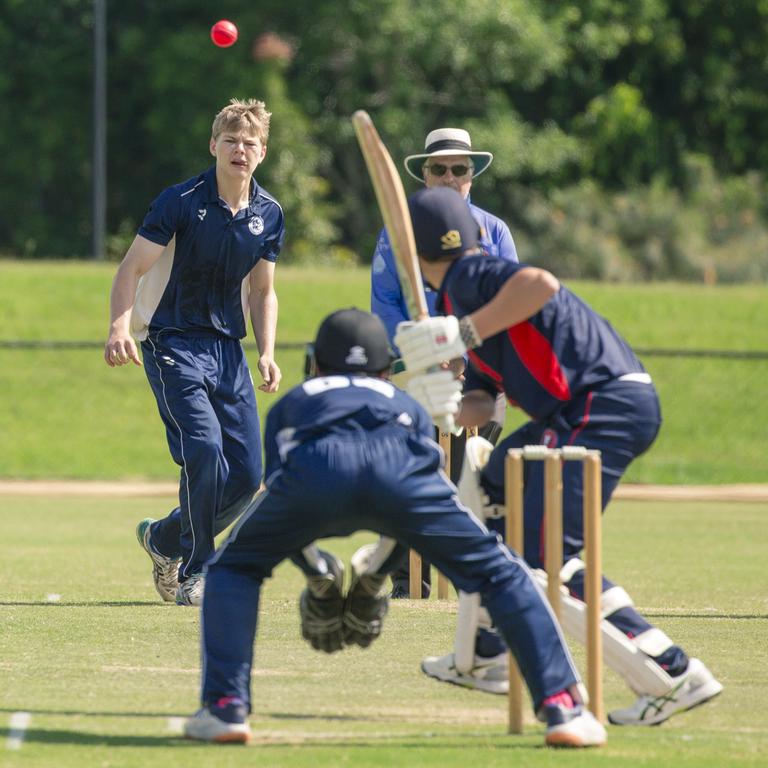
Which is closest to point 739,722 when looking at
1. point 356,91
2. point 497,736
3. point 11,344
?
point 497,736

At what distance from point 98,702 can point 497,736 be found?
1.47 m

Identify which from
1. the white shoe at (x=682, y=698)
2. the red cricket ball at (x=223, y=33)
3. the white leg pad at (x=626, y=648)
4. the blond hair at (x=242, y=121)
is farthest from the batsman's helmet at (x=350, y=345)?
the red cricket ball at (x=223, y=33)

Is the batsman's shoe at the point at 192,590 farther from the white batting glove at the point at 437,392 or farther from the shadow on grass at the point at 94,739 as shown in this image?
the white batting glove at the point at 437,392

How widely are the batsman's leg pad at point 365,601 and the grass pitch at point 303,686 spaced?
0.99 feet

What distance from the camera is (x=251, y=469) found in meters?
8.73

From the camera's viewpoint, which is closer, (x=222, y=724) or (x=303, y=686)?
(x=222, y=724)

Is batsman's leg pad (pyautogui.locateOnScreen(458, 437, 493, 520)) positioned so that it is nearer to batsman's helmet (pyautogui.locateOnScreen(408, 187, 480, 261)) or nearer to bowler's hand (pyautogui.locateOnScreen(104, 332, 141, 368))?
batsman's helmet (pyautogui.locateOnScreen(408, 187, 480, 261))

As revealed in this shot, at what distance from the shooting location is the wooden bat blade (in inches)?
225

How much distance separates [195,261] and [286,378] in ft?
45.6

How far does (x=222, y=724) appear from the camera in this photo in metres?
5.29

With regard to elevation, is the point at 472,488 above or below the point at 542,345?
below

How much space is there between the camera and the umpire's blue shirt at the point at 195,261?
8.45 meters

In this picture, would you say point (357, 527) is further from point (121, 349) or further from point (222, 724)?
point (121, 349)

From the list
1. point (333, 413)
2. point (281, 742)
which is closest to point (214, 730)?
point (281, 742)
